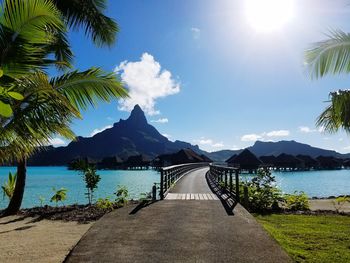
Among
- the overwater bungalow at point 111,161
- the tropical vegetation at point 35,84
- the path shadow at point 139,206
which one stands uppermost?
the overwater bungalow at point 111,161

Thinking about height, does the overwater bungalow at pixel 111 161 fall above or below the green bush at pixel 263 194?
above

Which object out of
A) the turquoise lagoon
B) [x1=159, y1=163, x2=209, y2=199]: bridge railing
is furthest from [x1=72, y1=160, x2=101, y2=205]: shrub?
[x1=159, y1=163, x2=209, y2=199]: bridge railing

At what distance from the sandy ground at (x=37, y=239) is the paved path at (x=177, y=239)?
112cm

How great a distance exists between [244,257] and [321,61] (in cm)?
455

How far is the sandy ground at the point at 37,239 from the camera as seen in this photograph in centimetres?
709

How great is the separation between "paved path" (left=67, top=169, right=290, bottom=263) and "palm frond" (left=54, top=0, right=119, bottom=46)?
625cm

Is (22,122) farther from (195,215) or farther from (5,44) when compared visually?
(195,215)

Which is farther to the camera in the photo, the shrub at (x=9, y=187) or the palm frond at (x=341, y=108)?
the shrub at (x=9, y=187)

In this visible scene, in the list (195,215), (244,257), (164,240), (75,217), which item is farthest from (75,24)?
(244,257)

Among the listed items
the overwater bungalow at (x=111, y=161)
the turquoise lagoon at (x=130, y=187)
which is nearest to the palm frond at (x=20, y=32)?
the turquoise lagoon at (x=130, y=187)

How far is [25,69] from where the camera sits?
180 inches

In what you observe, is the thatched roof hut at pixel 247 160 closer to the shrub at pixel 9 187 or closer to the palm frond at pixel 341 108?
the shrub at pixel 9 187

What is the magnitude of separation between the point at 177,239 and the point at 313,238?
294cm

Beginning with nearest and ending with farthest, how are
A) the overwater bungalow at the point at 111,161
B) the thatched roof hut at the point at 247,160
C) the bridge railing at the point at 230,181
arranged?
the bridge railing at the point at 230,181 → the thatched roof hut at the point at 247,160 → the overwater bungalow at the point at 111,161
